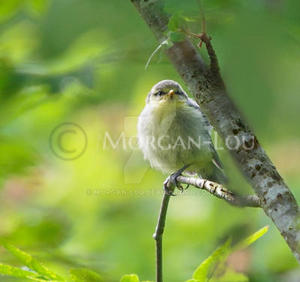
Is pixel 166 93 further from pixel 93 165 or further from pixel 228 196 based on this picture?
pixel 228 196

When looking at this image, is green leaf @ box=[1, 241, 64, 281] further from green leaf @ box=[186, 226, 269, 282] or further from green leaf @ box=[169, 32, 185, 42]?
green leaf @ box=[169, 32, 185, 42]

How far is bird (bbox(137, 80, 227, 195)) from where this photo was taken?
341 cm

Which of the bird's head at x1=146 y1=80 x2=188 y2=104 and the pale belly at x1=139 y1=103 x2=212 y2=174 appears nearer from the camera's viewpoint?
the pale belly at x1=139 y1=103 x2=212 y2=174

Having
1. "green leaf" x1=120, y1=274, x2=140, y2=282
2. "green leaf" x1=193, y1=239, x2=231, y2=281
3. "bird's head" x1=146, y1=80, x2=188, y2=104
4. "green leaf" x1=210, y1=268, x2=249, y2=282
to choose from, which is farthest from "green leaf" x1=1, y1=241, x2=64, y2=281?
"bird's head" x1=146, y1=80, x2=188, y2=104

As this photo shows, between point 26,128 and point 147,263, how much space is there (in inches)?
58.1

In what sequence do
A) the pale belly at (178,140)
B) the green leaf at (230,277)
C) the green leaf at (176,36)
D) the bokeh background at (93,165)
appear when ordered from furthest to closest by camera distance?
the pale belly at (178,140)
the bokeh background at (93,165)
the green leaf at (230,277)
the green leaf at (176,36)

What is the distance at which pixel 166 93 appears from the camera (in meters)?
3.67

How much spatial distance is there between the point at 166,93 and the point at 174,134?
16.5 inches

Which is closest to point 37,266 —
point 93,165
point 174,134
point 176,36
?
point 176,36

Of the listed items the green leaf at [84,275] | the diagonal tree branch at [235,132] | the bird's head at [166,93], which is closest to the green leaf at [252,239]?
the diagonal tree branch at [235,132]

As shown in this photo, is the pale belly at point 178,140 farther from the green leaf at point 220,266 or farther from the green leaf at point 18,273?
the green leaf at point 18,273

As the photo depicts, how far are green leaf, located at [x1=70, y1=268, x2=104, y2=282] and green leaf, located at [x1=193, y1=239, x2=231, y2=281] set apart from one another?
0.86ft

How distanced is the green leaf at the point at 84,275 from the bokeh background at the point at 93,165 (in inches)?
11.1

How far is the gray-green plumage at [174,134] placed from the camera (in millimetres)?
3414
